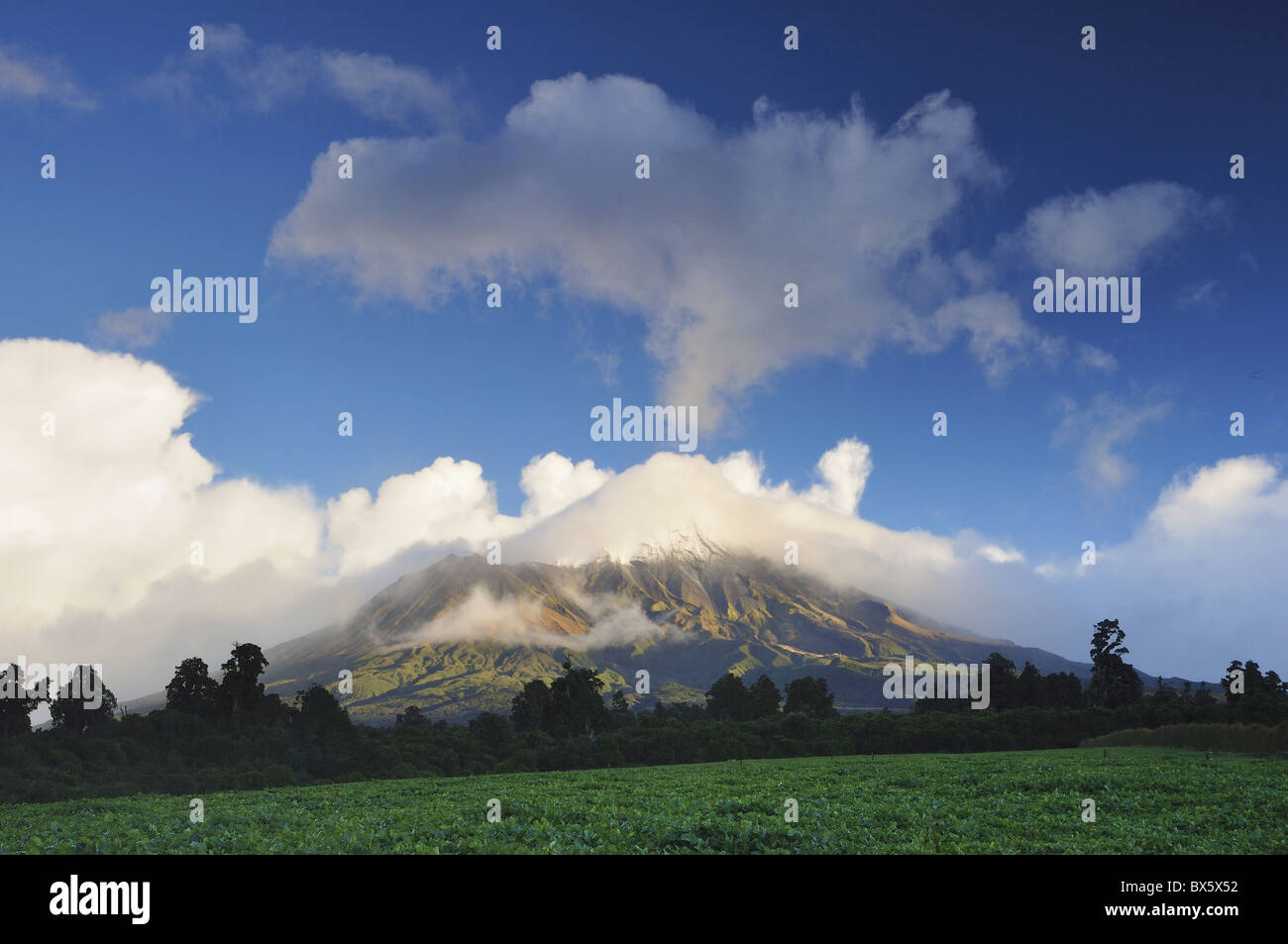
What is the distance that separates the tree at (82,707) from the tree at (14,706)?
2450mm

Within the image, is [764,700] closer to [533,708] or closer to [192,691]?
[533,708]

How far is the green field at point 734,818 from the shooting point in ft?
69.6

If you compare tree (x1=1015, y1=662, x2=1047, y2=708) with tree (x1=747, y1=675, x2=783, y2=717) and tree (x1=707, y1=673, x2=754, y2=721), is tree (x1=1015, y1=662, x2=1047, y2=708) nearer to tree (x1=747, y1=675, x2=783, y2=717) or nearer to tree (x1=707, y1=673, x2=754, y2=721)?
tree (x1=747, y1=675, x2=783, y2=717)

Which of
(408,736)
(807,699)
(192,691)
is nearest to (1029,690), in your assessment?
(807,699)

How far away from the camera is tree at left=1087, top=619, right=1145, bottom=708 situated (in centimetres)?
13450

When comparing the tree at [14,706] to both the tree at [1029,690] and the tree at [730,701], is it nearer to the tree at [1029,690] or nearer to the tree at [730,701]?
the tree at [730,701]

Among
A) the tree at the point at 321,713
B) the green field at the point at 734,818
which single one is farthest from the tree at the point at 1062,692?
the tree at the point at 321,713

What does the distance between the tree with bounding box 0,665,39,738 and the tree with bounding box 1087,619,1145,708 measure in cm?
16016

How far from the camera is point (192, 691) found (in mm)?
93500

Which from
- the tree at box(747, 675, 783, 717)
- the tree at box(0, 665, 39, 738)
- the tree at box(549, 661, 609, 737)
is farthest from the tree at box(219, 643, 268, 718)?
the tree at box(747, 675, 783, 717)

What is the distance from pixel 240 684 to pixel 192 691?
→ 7097mm
